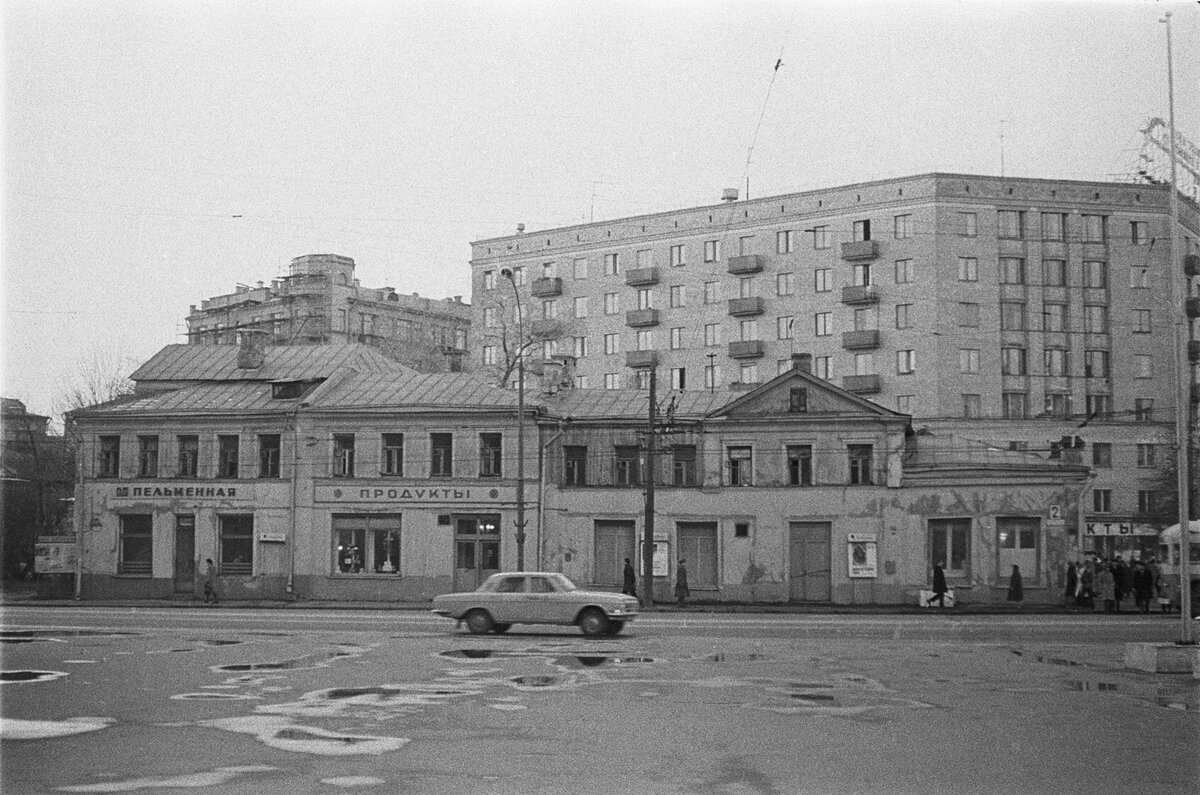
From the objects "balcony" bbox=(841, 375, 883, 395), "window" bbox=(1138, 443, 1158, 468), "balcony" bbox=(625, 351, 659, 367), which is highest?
"balcony" bbox=(625, 351, 659, 367)

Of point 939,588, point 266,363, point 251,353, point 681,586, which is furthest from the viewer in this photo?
point 266,363

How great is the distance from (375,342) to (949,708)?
90161mm

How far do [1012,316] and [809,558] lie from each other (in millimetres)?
33757

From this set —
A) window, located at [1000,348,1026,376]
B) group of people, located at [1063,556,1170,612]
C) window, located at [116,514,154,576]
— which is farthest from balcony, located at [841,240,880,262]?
window, located at [116,514,154,576]

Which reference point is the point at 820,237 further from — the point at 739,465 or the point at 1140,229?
the point at 739,465

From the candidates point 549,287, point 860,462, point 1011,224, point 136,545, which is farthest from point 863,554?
point 549,287

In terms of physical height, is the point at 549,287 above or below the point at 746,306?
above

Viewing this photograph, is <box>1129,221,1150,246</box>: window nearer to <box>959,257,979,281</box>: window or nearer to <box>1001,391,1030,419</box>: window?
<box>959,257,979,281</box>: window

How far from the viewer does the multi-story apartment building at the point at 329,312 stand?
103062 mm

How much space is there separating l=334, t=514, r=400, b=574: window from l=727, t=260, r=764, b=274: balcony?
116 ft

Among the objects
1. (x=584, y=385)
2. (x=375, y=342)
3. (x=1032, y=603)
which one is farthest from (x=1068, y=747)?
(x=375, y=342)

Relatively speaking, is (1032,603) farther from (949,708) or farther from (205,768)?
(205,768)

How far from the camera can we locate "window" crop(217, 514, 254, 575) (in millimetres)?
51125

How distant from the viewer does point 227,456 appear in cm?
5231
